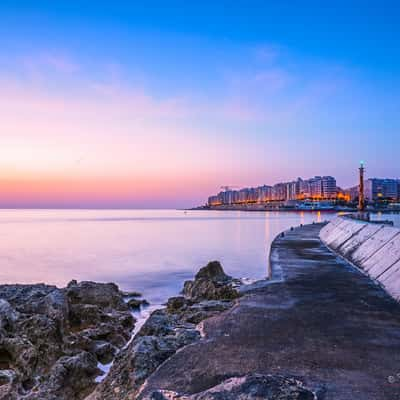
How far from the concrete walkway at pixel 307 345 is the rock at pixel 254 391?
199 millimetres

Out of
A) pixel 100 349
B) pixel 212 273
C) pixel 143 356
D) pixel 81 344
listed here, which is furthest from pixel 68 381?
pixel 212 273

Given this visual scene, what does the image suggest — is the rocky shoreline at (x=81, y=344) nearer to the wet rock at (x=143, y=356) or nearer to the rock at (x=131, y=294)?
the wet rock at (x=143, y=356)

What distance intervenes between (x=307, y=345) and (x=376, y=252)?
7141mm

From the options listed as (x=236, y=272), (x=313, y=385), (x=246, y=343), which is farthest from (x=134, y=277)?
(x=313, y=385)

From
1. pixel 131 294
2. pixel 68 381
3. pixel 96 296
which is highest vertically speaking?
pixel 68 381

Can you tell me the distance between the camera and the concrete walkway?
3482 mm

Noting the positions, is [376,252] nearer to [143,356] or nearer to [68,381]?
[143,356]

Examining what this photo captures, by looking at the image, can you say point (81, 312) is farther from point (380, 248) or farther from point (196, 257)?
point (196, 257)

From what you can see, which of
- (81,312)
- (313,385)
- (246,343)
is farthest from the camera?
(81,312)

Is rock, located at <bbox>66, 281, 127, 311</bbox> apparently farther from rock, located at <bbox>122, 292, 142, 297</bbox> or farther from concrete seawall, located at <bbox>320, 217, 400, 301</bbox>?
concrete seawall, located at <bbox>320, 217, 400, 301</bbox>

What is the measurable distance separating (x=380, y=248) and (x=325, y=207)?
588 feet

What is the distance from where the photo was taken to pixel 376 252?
1041 centimetres

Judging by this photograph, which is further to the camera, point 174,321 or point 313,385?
point 174,321

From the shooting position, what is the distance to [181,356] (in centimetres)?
425
